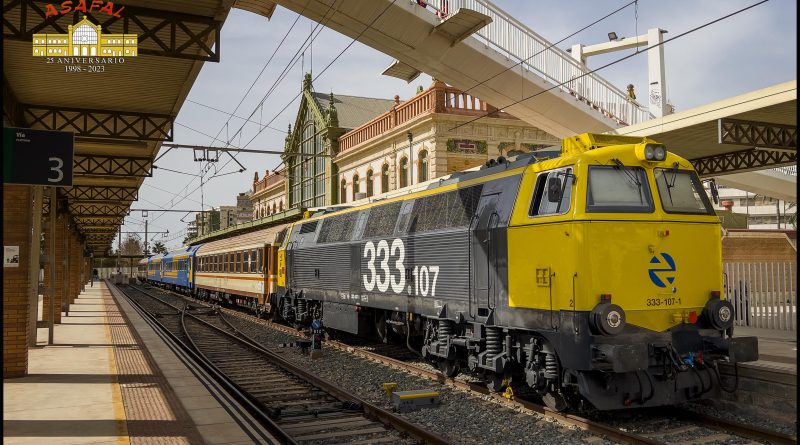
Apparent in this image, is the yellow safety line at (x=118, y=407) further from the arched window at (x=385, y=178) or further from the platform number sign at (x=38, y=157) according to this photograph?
the arched window at (x=385, y=178)

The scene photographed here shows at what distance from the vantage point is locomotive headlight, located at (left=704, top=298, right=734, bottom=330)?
28.9ft

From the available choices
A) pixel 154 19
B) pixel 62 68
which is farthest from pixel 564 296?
pixel 62 68

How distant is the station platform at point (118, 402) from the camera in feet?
25.5

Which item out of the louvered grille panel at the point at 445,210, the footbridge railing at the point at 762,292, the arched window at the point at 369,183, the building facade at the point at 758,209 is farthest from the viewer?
the building facade at the point at 758,209

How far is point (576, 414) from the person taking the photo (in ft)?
31.8

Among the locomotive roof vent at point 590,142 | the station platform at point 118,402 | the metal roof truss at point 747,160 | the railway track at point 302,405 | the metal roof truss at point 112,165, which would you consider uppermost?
the metal roof truss at point 112,165

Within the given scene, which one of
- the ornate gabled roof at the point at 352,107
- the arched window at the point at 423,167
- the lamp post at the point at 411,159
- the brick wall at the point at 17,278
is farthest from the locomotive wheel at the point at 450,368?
the ornate gabled roof at the point at 352,107

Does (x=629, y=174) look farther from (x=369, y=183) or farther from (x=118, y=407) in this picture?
(x=369, y=183)

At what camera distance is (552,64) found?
1970 cm

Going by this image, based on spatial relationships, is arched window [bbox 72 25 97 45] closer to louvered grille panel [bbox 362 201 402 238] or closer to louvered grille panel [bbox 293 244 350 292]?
louvered grille panel [bbox 362 201 402 238]

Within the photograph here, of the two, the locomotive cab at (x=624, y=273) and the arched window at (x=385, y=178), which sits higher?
the arched window at (x=385, y=178)

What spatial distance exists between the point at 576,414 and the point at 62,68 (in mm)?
10904

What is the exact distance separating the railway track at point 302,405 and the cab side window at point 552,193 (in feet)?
11.4

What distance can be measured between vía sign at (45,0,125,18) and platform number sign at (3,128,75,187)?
6.19 ft
